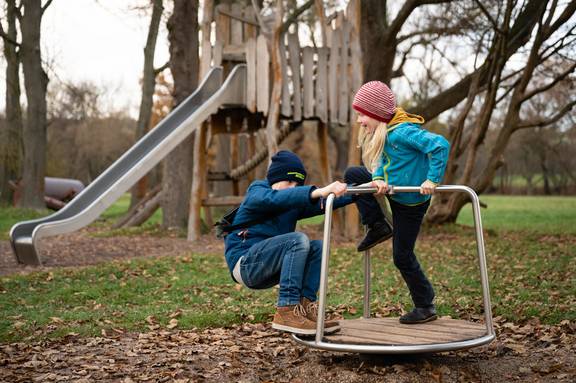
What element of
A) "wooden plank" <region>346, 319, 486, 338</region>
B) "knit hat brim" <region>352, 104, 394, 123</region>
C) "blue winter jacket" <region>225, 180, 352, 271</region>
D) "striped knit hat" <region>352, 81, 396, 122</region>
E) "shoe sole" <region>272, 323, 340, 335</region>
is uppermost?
"striped knit hat" <region>352, 81, 396, 122</region>

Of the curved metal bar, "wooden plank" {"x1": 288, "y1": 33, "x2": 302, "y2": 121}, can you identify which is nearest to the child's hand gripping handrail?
the curved metal bar

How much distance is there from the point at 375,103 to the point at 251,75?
8.14m

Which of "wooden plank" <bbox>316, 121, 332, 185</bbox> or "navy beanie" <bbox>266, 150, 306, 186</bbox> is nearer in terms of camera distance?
"navy beanie" <bbox>266, 150, 306, 186</bbox>

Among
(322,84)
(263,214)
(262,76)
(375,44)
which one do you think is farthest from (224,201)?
(263,214)

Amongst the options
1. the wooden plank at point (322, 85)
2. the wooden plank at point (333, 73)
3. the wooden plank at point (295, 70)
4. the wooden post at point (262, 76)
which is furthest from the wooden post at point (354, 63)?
the wooden post at point (262, 76)

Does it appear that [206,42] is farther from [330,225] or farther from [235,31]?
[330,225]

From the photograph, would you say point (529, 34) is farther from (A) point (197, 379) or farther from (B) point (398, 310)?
(A) point (197, 379)

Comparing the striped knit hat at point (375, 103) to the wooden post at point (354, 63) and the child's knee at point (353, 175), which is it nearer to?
the child's knee at point (353, 175)

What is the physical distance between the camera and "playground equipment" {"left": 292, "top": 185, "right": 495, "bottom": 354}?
4.20m

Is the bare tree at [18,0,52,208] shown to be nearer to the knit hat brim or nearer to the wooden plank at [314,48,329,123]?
the wooden plank at [314,48,329,123]

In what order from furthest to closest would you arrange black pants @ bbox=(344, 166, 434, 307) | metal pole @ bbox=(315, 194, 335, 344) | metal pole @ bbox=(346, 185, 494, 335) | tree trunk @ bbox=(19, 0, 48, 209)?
tree trunk @ bbox=(19, 0, 48, 209) < black pants @ bbox=(344, 166, 434, 307) < metal pole @ bbox=(346, 185, 494, 335) < metal pole @ bbox=(315, 194, 335, 344)

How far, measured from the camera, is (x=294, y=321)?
4.49m

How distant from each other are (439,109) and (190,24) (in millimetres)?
5568

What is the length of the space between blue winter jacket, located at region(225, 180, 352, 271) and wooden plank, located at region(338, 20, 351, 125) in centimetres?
836
